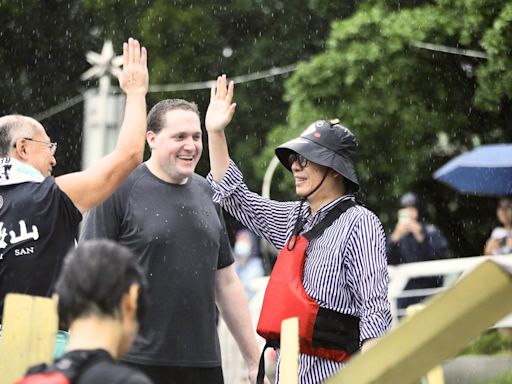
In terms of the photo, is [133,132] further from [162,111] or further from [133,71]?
[162,111]

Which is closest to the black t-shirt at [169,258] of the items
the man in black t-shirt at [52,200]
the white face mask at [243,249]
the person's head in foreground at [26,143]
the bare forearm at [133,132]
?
the person's head in foreground at [26,143]

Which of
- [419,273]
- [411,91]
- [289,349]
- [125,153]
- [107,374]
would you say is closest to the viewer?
[107,374]

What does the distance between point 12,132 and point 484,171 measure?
9355 millimetres

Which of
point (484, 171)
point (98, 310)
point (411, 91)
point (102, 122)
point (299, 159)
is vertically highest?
point (411, 91)

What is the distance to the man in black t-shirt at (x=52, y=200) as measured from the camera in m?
5.32

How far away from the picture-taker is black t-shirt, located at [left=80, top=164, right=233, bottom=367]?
611cm

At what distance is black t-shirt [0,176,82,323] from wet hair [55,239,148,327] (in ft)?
7.51

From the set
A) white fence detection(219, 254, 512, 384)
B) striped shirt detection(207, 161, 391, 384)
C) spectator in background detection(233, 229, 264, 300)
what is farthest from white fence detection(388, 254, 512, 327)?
striped shirt detection(207, 161, 391, 384)

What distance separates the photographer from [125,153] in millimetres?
5301

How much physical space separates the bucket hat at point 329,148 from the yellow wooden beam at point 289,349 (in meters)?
1.33

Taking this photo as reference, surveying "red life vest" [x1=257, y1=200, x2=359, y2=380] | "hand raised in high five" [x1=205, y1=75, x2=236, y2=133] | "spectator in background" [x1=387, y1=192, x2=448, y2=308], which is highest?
"spectator in background" [x1=387, y1=192, x2=448, y2=308]

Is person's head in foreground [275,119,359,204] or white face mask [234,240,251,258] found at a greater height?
white face mask [234,240,251,258]

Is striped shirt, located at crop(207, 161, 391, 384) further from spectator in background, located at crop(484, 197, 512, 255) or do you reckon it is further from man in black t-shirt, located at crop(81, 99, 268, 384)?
spectator in background, located at crop(484, 197, 512, 255)

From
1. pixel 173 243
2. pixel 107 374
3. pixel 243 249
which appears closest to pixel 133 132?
pixel 173 243
